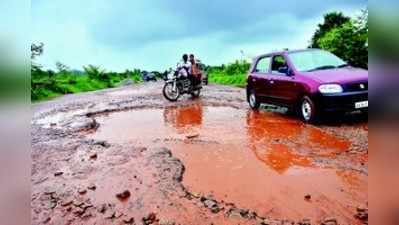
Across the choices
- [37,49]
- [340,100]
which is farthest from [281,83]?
[37,49]

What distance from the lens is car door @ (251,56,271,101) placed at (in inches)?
206

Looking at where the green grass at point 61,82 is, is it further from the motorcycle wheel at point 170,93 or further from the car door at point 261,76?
the car door at point 261,76

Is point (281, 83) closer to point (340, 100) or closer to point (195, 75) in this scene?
point (340, 100)

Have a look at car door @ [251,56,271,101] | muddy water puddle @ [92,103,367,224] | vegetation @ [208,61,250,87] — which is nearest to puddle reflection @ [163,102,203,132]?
muddy water puddle @ [92,103,367,224]

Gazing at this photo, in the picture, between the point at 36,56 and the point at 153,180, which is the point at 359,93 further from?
the point at 36,56

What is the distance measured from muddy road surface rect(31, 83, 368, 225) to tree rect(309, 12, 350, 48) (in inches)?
35.1

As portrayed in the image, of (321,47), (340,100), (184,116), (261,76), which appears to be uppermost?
(321,47)

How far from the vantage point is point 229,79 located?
8.60m

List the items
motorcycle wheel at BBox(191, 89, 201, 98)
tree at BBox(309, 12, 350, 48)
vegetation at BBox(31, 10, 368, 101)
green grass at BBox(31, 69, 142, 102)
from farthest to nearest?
motorcycle wheel at BBox(191, 89, 201, 98) → tree at BBox(309, 12, 350, 48) → vegetation at BBox(31, 10, 368, 101) → green grass at BBox(31, 69, 142, 102)

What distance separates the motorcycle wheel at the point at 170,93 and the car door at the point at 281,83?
1.77 metres

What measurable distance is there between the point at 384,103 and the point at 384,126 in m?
0.07

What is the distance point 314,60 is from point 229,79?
412cm

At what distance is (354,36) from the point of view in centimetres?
454

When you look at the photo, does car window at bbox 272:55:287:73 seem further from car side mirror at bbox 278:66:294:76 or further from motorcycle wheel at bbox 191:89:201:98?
motorcycle wheel at bbox 191:89:201:98
